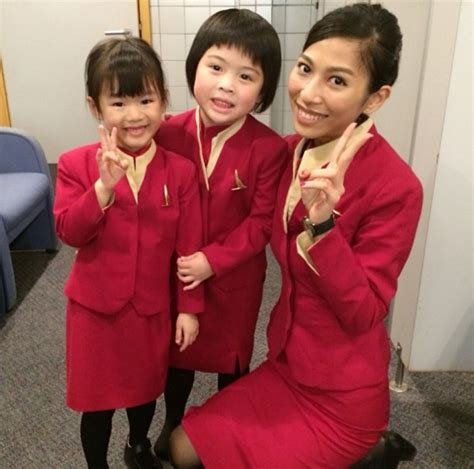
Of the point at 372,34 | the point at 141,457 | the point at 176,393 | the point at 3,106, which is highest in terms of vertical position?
the point at 372,34

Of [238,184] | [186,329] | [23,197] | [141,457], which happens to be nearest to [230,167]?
[238,184]

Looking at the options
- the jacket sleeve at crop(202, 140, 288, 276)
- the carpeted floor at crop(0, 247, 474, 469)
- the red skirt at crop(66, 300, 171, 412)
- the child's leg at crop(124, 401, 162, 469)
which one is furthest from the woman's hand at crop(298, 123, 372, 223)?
the carpeted floor at crop(0, 247, 474, 469)

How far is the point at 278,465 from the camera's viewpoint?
1.03 meters

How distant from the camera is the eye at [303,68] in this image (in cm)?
96

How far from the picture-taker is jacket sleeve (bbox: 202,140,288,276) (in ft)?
3.64

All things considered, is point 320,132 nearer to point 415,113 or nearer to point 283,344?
point 283,344

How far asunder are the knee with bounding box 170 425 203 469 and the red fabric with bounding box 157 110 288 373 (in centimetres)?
21

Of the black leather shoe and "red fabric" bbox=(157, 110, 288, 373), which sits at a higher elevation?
"red fabric" bbox=(157, 110, 288, 373)

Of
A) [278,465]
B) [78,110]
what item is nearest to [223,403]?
[278,465]

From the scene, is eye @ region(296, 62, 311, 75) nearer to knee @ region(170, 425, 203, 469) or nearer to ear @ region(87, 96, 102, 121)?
ear @ region(87, 96, 102, 121)

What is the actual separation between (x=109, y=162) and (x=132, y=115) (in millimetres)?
125

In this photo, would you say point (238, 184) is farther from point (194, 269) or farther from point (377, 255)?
point (377, 255)

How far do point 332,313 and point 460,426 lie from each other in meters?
0.91

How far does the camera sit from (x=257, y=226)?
1.12 metres
